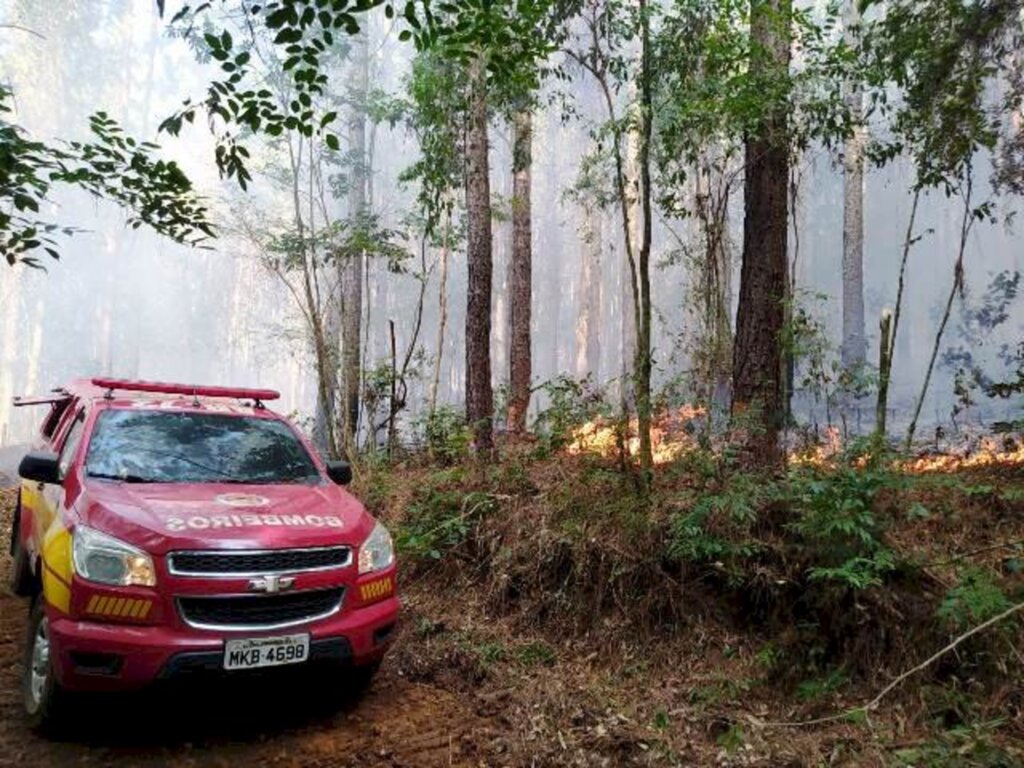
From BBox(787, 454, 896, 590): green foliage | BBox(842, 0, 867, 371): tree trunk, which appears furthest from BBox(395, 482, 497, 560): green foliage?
BBox(842, 0, 867, 371): tree trunk

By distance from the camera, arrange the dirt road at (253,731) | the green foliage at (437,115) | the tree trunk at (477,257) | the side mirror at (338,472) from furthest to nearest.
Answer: the green foliage at (437,115), the tree trunk at (477,257), the side mirror at (338,472), the dirt road at (253,731)

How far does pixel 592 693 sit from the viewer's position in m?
4.52

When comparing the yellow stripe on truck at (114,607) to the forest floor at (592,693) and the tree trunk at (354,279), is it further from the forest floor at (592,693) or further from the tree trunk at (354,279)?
the tree trunk at (354,279)

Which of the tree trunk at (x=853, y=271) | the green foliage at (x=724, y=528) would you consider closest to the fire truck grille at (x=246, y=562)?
the green foliage at (x=724, y=528)

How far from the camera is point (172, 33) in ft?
70.8

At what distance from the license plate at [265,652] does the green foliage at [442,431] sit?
196 inches

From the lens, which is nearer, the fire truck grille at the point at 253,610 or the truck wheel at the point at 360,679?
the fire truck grille at the point at 253,610

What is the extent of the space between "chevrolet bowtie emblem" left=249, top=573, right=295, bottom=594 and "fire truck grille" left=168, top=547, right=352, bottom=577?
0.04m

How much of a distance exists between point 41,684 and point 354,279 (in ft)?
49.3

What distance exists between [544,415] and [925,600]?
487 centimetres

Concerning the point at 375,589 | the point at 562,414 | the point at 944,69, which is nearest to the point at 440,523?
the point at 562,414

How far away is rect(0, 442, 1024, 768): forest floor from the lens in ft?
12.4

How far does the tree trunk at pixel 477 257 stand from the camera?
9.18 m

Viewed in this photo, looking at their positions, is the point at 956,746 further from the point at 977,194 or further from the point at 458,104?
the point at 977,194
